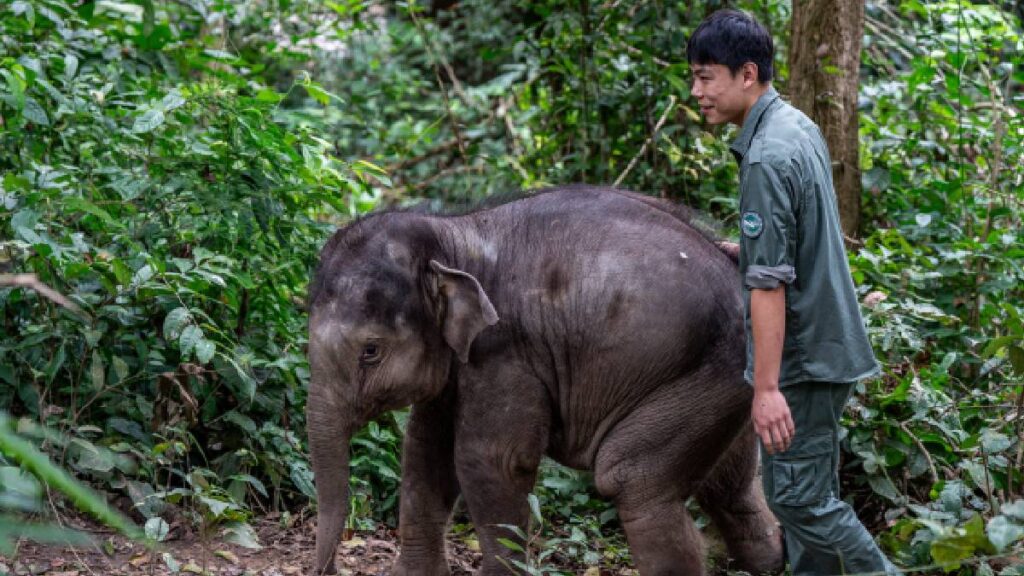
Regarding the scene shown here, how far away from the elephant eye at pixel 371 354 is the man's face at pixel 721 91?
56.0 inches

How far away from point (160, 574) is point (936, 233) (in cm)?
418

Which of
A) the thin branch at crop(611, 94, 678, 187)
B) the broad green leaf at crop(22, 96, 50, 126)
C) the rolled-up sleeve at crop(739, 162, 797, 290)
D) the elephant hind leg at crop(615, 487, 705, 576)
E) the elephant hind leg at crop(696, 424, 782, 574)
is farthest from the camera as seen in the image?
the thin branch at crop(611, 94, 678, 187)

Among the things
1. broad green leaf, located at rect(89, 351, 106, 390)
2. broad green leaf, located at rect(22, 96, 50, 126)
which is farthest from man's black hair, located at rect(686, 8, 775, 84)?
broad green leaf, located at rect(22, 96, 50, 126)

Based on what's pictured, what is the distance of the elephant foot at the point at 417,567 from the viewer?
4773 mm

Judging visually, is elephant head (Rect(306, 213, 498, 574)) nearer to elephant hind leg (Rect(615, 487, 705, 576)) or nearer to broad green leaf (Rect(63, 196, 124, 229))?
elephant hind leg (Rect(615, 487, 705, 576))

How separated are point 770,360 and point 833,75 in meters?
2.86

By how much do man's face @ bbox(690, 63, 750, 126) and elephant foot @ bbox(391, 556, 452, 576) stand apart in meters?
2.06

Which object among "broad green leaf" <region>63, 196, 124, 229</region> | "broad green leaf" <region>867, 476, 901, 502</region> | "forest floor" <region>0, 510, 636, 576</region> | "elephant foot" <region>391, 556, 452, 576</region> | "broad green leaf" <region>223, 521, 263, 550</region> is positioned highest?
"broad green leaf" <region>63, 196, 124, 229</region>

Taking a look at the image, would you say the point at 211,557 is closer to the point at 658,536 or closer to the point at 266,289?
the point at 266,289

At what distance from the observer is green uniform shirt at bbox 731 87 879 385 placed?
11.9 ft

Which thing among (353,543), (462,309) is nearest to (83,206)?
(462,309)

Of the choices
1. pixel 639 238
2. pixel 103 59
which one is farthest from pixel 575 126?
pixel 639 238

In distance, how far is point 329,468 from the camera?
14.3 feet

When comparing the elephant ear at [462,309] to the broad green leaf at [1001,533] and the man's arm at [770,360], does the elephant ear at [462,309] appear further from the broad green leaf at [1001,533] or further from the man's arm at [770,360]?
the broad green leaf at [1001,533]
